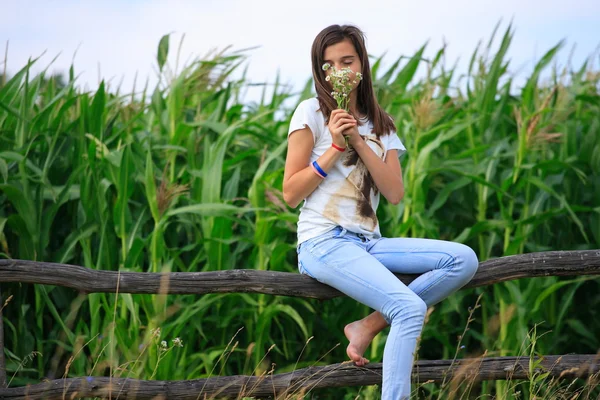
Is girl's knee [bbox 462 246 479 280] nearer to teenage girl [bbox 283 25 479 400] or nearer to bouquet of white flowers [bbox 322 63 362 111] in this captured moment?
teenage girl [bbox 283 25 479 400]

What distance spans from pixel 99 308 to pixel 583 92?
3472mm

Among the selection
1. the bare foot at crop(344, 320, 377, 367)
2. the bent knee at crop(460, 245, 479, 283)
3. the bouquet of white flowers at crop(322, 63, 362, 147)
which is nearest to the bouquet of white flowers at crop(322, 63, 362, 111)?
the bouquet of white flowers at crop(322, 63, 362, 147)

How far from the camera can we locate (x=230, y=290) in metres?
2.76

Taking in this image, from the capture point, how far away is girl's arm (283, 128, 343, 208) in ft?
8.43

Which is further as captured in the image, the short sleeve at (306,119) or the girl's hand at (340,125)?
the short sleeve at (306,119)

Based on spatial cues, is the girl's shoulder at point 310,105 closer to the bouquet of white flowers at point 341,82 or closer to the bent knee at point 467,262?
the bouquet of white flowers at point 341,82

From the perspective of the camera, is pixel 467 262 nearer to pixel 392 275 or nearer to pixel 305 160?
pixel 392 275

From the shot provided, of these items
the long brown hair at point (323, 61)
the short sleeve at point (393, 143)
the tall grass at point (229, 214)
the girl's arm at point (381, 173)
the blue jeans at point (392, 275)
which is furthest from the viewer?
the tall grass at point (229, 214)

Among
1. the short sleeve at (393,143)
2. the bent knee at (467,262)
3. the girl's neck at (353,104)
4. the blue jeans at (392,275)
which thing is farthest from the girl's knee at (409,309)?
the girl's neck at (353,104)

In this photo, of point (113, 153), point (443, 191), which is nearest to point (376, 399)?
point (443, 191)

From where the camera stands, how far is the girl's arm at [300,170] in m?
2.57

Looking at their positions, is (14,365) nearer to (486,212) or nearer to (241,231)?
(241,231)

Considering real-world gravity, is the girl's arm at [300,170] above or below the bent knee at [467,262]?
above

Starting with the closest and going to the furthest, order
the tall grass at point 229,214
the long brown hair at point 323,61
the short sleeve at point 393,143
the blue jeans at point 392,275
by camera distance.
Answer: the blue jeans at point 392,275
the long brown hair at point 323,61
the short sleeve at point 393,143
the tall grass at point 229,214
